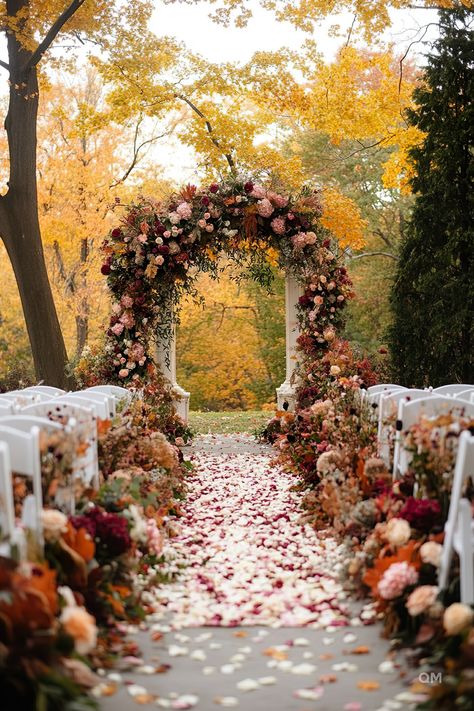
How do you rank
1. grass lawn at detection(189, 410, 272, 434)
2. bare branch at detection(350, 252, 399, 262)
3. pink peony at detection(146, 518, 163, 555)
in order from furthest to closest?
bare branch at detection(350, 252, 399, 262) → grass lawn at detection(189, 410, 272, 434) → pink peony at detection(146, 518, 163, 555)

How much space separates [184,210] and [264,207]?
1.06 meters

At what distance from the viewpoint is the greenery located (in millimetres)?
12812

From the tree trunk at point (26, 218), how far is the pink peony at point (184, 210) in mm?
2665

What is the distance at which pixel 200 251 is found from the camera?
12055mm

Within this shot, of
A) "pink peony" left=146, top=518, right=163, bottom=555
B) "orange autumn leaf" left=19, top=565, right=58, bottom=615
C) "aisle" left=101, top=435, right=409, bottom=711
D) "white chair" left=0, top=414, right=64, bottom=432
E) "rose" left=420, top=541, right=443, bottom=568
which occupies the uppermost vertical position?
"white chair" left=0, top=414, right=64, bottom=432

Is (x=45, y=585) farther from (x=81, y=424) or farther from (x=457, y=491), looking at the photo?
(x=81, y=424)

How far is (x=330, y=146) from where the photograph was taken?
21641 millimetres

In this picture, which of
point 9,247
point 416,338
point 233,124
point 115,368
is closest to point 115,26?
point 233,124

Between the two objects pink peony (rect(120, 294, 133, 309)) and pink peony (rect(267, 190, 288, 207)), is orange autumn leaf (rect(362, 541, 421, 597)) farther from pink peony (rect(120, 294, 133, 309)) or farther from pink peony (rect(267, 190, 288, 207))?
pink peony (rect(267, 190, 288, 207))

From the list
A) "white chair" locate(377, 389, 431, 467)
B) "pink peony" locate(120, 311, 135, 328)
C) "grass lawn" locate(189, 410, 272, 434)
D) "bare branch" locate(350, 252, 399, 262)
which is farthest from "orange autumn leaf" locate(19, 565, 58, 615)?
"bare branch" locate(350, 252, 399, 262)

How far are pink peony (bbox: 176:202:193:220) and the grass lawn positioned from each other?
4557 mm

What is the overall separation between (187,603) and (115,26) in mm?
10948

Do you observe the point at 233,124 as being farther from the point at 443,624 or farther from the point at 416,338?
the point at 443,624

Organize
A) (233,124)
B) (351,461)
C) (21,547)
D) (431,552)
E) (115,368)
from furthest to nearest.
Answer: (233,124), (115,368), (351,461), (431,552), (21,547)
